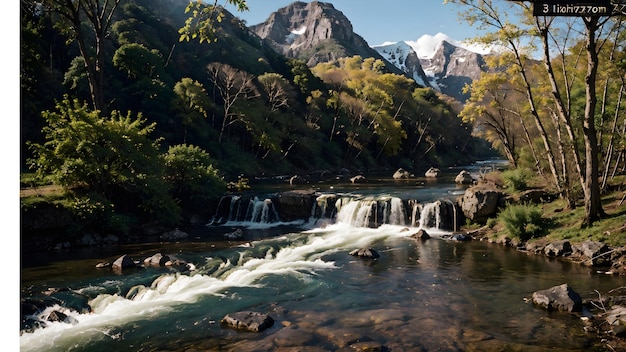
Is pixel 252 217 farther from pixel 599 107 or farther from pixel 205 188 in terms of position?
pixel 599 107

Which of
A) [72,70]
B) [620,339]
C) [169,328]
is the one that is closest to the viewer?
[620,339]

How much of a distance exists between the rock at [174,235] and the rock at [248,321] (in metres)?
11.5

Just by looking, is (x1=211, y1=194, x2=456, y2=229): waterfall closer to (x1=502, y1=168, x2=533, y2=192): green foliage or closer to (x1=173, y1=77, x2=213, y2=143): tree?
(x1=502, y1=168, x2=533, y2=192): green foliage

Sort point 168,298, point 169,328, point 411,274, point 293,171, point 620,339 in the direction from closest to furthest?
point 620,339 → point 169,328 → point 168,298 → point 411,274 → point 293,171

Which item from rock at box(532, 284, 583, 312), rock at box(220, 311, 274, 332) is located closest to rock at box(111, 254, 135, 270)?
rock at box(220, 311, 274, 332)

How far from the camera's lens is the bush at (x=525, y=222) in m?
18.3

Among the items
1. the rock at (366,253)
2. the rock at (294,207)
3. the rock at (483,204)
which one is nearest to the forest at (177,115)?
the rock at (294,207)

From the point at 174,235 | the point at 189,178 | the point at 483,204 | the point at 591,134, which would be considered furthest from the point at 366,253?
the point at 189,178

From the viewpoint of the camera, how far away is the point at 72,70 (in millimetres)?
34188

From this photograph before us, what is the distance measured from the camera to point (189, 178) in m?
25.0

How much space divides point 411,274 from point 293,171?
1462 inches

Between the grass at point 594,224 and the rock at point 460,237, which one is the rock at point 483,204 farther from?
the grass at point 594,224

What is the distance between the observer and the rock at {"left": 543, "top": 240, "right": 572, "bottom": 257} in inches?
632

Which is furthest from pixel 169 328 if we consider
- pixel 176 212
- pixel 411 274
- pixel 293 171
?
pixel 293 171
